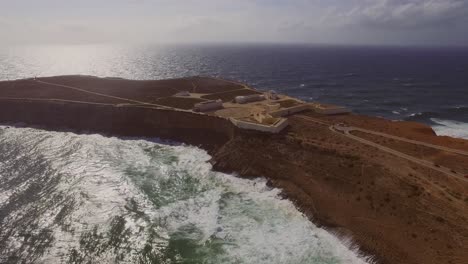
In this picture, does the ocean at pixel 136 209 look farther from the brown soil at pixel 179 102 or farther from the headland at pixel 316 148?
the brown soil at pixel 179 102

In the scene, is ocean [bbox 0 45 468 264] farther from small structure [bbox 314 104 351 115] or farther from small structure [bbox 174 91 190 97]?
small structure [bbox 314 104 351 115]

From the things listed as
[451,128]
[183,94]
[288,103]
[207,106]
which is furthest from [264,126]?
[451,128]

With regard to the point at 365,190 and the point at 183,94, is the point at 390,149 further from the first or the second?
the point at 183,94

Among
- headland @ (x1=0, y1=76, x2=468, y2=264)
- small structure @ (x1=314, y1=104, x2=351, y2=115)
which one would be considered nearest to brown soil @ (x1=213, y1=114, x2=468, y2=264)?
headland @ (x1=0, y1=76, x2=468, y2=264)

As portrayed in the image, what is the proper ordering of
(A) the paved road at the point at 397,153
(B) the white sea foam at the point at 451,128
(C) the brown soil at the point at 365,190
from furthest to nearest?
(B) the white sea foam at the point at 451,128
(A) the paved road at the point at 397,153
(C) the brown soil at the point at 365,190

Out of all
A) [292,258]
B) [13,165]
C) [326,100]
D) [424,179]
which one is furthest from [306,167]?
[326,100]

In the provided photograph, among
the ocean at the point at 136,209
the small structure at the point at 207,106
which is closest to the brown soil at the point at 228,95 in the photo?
the small structure at the point at 207,106
